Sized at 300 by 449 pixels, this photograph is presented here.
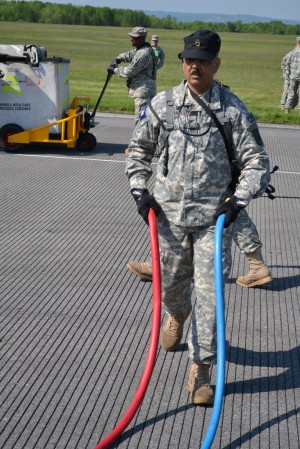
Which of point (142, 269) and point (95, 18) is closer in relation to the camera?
point (142, 269)

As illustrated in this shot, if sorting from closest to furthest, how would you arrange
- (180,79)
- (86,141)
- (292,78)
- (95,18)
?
(86,141) < (292,78) < (180,79) < (95,18)

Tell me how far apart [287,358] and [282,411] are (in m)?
0.74

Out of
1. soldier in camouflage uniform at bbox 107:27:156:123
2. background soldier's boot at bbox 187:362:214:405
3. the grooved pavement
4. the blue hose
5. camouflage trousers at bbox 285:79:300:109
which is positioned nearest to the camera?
the blue hose

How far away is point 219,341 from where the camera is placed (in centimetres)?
414

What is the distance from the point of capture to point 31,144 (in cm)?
1345

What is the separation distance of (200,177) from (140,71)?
26.6ft

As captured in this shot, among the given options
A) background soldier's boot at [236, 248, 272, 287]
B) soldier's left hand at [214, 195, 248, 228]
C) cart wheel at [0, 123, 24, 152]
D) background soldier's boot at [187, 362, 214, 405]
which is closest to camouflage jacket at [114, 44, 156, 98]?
cart wheel at [0, 123, 24, 152]

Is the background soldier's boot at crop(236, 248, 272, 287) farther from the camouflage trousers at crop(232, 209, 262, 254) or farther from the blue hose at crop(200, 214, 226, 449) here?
the blue hose at crop(200, 214, 226, 449)

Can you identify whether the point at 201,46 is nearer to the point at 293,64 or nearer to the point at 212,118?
the point at 212,118

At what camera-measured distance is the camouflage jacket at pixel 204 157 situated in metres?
4.46

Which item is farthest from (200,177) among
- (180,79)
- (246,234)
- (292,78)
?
(180,79)

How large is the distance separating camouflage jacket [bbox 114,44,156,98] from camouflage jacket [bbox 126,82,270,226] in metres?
7.79

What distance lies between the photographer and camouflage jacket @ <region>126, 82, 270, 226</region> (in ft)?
14.6

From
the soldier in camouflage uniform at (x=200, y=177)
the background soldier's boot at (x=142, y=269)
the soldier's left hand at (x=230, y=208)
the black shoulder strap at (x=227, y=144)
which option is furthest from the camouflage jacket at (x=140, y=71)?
the soldier's left hand at (x=230, y=208)
